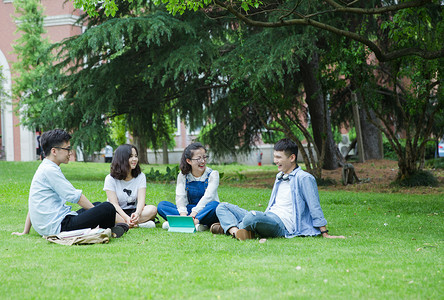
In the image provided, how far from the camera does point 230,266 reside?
449 cm

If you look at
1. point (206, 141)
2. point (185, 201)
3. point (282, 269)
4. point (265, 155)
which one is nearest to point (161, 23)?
point (206, 141)

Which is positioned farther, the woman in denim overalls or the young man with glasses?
the woman in denim overalls

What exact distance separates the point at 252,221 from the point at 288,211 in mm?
526

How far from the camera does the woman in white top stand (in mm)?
7059

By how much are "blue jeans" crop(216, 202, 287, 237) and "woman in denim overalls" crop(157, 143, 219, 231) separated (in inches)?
12.6

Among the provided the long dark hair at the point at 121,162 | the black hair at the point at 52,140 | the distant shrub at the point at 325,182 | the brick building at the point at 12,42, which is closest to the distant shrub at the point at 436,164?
the distant shrub at the point at 325,182

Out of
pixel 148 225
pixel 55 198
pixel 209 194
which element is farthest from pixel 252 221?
pixel 55 198

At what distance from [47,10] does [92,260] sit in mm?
33264

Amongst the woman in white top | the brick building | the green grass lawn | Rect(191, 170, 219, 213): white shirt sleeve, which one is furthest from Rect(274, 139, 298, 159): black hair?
the brick building

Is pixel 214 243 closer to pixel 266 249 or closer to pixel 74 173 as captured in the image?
pixel 266 249

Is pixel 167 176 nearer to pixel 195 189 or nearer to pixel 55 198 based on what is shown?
pixel 195 189

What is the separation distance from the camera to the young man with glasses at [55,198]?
6.01m

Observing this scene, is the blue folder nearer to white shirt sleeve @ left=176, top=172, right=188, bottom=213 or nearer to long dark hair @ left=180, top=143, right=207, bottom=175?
white shirt sleeve @ left=176, top=172, right=188, bottom=213

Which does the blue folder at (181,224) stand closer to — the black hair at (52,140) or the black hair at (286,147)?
the black hair at (286,147)
